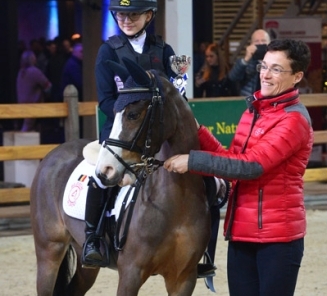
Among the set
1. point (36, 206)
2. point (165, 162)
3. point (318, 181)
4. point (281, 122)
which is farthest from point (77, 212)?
point (318, 181)

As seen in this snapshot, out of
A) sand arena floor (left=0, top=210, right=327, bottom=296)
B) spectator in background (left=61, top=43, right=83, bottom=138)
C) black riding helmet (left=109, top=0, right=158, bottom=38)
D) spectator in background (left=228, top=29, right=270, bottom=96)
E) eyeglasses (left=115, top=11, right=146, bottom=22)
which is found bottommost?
sand arena floor (left=0, top=210, right=327, bottom=296)

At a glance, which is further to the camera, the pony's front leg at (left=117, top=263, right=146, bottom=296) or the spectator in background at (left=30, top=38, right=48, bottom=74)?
the spectator in background at (left=30, top=38, right=48, bottom=74)

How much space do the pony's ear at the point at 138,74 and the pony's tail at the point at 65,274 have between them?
190 centimetres

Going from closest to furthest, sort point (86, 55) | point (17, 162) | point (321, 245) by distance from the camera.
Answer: point (321, 245), point (17, 162), point (86, 55)

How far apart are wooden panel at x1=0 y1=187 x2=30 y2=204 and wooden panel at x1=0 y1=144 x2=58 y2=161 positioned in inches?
14.6

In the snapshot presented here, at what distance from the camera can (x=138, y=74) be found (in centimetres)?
411

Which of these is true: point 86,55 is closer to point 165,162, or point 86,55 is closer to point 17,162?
point 17,162

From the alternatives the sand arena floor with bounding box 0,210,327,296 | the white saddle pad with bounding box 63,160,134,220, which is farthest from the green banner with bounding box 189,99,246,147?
the white saddle pad with bounding box 63,160,134,220

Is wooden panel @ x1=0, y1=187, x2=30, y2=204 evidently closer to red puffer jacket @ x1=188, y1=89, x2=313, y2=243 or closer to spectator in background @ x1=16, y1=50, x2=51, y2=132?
spectator in background @ x1=16, y1=50, x2=51, y2=132

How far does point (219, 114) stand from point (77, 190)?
4.81m

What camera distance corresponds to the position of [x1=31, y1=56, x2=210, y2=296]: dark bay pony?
4059mm

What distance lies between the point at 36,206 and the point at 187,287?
4.88ft

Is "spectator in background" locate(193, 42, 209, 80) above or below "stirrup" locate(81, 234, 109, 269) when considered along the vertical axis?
above

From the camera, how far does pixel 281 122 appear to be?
3.95 metres
